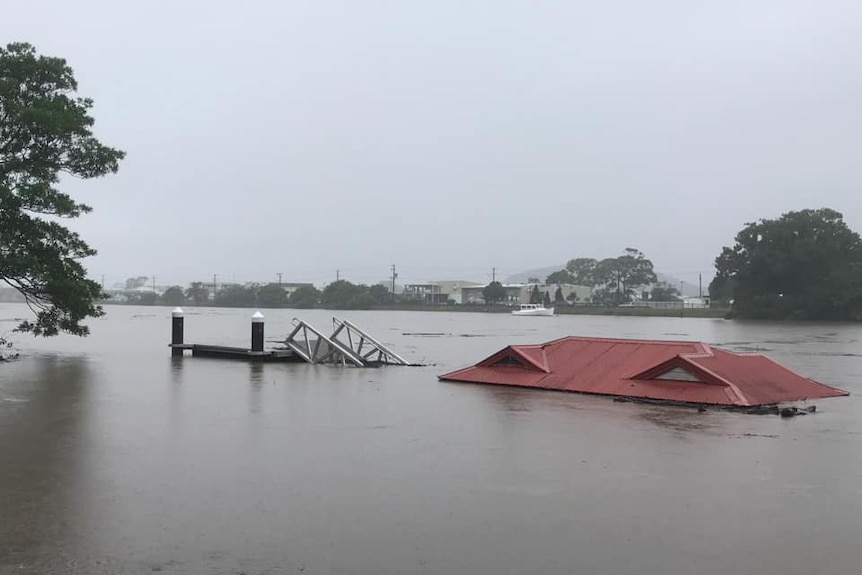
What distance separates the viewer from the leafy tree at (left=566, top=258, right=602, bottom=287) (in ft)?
521

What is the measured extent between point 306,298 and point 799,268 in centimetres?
8292

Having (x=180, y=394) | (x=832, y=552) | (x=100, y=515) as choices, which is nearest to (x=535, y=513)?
(x=832, y=552)

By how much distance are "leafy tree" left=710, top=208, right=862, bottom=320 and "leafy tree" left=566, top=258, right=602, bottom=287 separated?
6791 centimetres

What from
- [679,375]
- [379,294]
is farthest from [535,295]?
[679,375]

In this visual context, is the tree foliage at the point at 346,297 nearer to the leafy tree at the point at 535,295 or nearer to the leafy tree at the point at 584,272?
the leafy tree at the point at 535,295

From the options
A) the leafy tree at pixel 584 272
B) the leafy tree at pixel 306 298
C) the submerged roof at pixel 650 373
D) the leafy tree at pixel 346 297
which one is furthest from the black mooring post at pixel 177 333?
the leafy tree at pixel 584 272

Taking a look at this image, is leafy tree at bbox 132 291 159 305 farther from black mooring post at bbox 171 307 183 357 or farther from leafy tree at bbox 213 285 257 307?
black mooring post at bbox 171 307 183 357

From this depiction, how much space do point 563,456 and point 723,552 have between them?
10.5 ft

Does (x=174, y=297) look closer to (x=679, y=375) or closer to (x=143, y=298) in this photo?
(x=143, y=298)

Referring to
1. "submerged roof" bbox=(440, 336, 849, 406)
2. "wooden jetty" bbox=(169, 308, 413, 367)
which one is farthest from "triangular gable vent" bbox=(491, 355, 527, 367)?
"wooden jetty" bbox=(169, 308, 413, 367)

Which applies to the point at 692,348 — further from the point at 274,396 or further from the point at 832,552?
the point at 832,552

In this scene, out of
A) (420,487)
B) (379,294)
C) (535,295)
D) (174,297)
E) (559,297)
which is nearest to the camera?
(420,487)

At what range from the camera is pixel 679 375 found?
13.2m

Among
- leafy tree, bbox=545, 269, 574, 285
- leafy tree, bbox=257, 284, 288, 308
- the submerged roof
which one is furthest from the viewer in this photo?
leafy tree, bbox=545, 269, 574, 285
